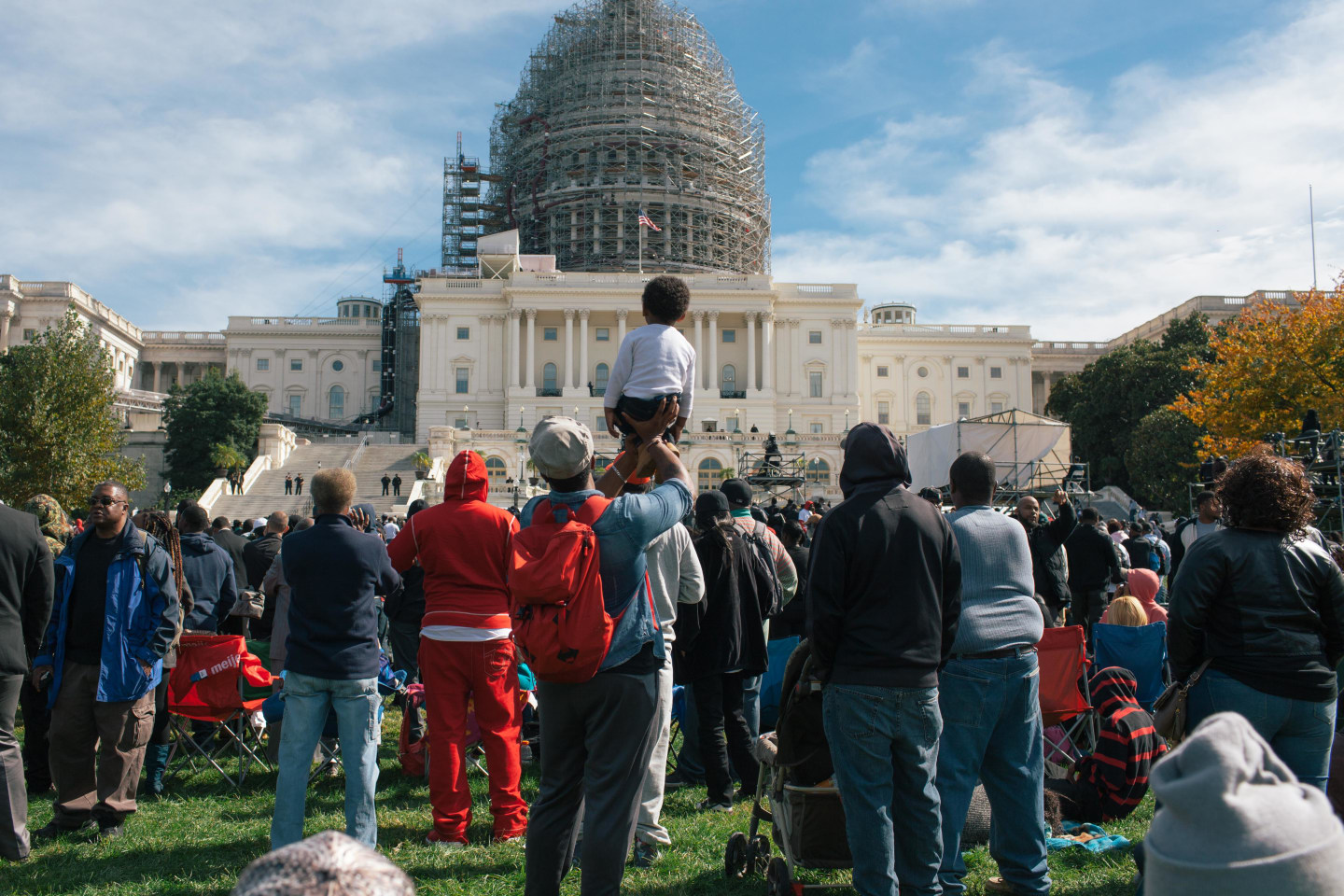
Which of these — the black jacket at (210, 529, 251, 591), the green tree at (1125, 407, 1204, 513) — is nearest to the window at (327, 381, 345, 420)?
the green tree at (1125, 407, 1204, 513)

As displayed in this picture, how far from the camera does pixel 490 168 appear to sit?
77.5m

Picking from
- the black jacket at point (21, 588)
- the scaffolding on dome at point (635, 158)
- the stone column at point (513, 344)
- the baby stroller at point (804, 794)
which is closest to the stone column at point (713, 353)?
the scaffolding on dome at point (635, 158)

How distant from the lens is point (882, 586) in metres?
3.97

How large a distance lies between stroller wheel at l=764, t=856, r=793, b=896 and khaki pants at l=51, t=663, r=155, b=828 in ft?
12.8

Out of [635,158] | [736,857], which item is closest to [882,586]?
[736,857]

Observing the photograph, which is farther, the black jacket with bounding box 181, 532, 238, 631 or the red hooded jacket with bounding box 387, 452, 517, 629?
the black jacket with bounding box 181, 532, 238, 631

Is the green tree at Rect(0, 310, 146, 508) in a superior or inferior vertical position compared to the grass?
superior

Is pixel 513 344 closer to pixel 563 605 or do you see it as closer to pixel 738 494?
pixel 738 494

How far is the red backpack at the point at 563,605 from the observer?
3.64 meters

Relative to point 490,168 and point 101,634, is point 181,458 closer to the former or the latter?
point 490,168

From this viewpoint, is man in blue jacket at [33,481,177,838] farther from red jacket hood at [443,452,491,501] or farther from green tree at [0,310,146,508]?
green tree at [0,310,146,508]

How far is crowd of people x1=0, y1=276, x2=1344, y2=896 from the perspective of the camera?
388 centimetres

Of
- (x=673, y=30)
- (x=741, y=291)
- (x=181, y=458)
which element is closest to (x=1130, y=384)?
(x=741, y=291)

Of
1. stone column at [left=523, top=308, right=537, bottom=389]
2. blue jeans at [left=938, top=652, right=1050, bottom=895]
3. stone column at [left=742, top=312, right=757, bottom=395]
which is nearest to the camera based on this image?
blue jeans at [left=938, top=652, right=1050, bottom=895]
